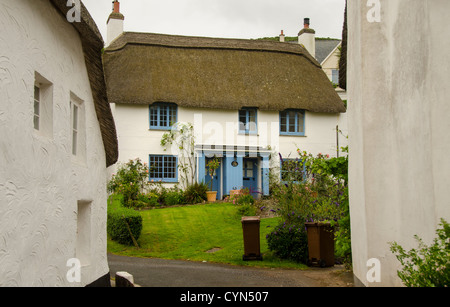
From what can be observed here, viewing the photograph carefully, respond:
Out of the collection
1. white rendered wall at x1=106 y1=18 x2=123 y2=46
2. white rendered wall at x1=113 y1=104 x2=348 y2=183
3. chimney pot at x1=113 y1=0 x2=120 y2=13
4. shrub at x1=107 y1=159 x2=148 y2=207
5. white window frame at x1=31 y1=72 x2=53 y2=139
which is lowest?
shrub at x1=107 y1=159 x2=148 y2=207

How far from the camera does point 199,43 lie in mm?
28203

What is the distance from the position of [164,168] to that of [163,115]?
2.61 m

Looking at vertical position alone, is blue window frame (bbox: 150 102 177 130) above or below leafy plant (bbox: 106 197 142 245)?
above

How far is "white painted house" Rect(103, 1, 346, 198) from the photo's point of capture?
972 inches

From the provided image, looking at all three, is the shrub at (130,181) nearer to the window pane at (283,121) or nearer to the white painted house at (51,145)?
the window pane at (283,121)

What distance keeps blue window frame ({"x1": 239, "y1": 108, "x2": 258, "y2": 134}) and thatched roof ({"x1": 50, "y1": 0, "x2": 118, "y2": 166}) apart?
16.6 meters

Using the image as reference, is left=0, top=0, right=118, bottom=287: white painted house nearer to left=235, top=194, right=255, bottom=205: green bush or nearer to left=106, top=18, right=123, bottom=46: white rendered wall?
left=235, top=194, right=255, bottom=205: green bush

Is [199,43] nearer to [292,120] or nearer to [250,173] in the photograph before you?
[292,120]

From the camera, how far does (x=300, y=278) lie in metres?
10.5

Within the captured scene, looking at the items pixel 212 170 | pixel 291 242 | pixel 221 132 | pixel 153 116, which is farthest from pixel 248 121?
pixel 291 242

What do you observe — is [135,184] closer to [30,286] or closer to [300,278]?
[300,278]

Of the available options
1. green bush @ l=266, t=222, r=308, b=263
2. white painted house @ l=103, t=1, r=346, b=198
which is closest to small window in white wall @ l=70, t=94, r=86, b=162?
green bush @ l=266, t=222, r=308, b=263

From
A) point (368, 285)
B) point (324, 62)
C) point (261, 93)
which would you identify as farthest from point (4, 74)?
point (324, 62)

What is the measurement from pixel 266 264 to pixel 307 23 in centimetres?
2246
